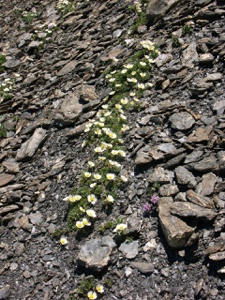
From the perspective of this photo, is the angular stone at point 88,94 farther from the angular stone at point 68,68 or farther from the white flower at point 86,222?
the white flower at point 86,222

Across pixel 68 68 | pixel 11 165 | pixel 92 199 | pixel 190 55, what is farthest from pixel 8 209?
pixel 190 55

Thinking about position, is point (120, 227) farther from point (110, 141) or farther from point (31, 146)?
point (31, 146)

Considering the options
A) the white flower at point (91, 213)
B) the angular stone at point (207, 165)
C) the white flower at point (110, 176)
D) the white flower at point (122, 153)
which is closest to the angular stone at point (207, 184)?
the angular stone at point (207, 165)

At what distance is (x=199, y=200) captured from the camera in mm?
7344

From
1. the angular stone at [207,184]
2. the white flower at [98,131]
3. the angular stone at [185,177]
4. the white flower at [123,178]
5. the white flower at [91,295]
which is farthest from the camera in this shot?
the white flower at [98,131]

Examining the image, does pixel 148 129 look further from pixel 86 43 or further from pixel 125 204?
pixel 86 43

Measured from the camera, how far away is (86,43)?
1402cm

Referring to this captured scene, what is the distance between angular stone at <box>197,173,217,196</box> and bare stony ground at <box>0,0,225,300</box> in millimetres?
21

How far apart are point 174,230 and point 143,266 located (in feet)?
2.92

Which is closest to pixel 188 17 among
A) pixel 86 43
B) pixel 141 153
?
pixel 86 43

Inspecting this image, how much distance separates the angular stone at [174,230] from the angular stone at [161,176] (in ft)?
2.64

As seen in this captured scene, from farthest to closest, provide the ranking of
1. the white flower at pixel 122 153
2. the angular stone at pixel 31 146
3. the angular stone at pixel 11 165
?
1. the angular stone at pixel 31 146
2. the angular stone at pixel 11 165
3. the white flower at pixel 122 153

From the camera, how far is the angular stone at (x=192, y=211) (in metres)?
7.04

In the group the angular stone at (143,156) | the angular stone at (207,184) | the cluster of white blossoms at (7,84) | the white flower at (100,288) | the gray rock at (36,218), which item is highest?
the cluster of white blossoms at (7,84)
